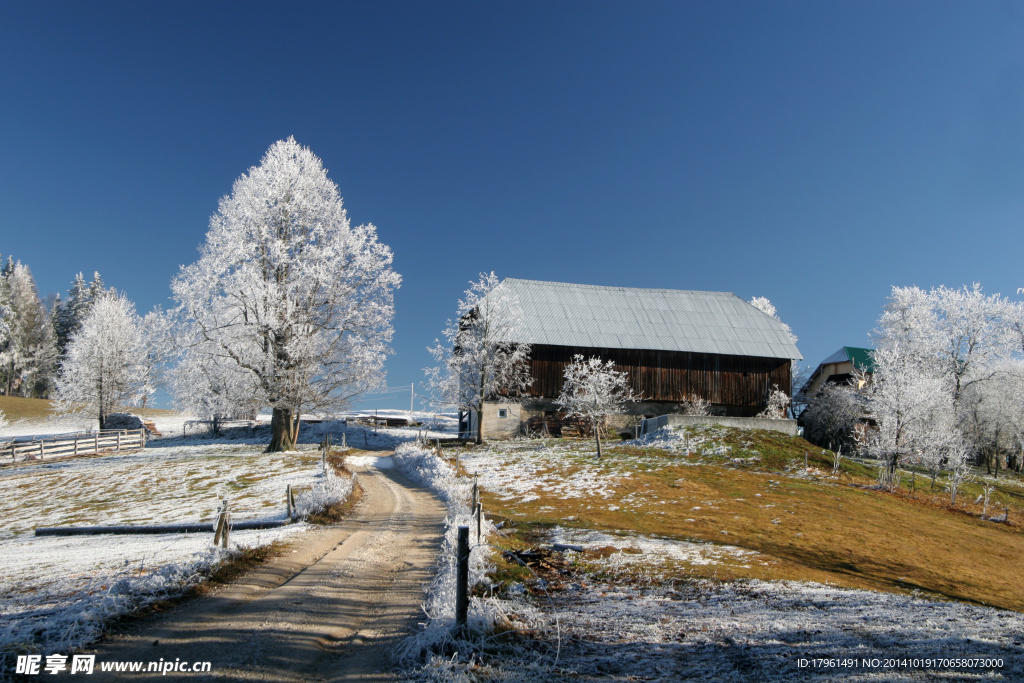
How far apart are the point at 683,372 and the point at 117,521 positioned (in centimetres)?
3968

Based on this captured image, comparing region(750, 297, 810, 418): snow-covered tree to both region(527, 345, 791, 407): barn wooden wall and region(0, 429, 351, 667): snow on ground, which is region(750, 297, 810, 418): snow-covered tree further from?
region(0, 429, 351, 667): snow on ground

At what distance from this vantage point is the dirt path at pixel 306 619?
6.72 metres

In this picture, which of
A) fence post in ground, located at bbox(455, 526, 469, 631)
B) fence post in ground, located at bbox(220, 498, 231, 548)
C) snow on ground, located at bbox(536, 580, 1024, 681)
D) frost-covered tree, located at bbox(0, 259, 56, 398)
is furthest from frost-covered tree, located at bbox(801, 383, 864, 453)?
frost-covered tree, located at bbox(0, 259, 56, 398)

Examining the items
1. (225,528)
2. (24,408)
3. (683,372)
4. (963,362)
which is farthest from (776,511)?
(24,408)

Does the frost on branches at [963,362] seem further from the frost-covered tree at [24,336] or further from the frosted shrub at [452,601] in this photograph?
the frost-covered tree at [24,336]

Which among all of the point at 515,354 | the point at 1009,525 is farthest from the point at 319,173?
the point at 1009,525

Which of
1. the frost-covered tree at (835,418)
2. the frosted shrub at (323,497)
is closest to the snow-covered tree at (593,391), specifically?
the frosted shrub at (323,497)

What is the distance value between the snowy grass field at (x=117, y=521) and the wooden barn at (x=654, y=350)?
66.3 ft

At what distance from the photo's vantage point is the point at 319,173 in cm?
3130

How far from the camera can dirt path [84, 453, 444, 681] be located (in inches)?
265

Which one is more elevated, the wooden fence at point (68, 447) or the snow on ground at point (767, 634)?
the snow on ground at point (767, 634)

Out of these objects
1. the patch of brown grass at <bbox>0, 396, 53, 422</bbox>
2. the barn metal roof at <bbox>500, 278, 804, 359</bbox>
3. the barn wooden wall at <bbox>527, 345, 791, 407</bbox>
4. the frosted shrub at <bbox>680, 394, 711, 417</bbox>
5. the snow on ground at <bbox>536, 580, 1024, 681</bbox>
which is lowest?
the patch of brown grass at <bbox>0, 396, 53, 422</bbox>

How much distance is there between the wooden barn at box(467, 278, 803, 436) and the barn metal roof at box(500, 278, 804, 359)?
3.6 inches

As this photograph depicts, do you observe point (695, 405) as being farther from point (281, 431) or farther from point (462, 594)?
point (462, 594)
